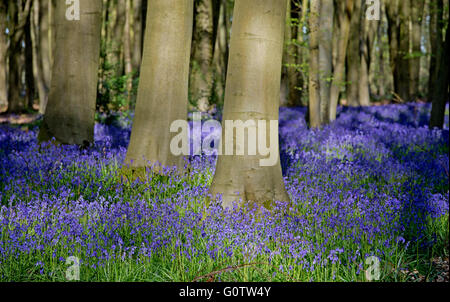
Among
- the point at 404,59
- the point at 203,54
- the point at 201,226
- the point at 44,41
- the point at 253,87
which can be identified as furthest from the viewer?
the point at 404,59

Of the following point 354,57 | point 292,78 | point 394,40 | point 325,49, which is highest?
point 394,40

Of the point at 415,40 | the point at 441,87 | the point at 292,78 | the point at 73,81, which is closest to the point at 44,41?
the point at 292,78

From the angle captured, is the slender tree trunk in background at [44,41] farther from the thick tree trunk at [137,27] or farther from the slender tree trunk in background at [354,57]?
the slender tree trunk in background at [354,57]

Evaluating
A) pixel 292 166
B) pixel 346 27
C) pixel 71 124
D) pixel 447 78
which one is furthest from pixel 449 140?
pixel 71 124

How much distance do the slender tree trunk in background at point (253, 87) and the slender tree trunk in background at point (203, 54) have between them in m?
10.2

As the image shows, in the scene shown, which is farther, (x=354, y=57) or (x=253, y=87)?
(x=354, y=57)

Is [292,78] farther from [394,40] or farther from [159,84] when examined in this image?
[159,84]

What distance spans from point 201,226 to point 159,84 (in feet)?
8.44

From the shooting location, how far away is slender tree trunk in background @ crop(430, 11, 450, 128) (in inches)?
399

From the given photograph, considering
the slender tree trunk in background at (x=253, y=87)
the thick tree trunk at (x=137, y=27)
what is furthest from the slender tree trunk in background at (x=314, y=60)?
the thick tree trunk at (x=137, y=27)

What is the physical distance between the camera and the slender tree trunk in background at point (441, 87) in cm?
1013

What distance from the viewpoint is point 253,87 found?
482 cm
